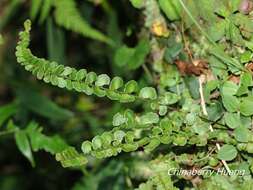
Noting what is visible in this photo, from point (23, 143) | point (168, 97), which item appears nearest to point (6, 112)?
point (23, 143)

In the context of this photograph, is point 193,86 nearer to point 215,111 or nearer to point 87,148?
point 215,111

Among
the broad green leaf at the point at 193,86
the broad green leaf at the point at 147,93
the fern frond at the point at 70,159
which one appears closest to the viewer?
the fern frond at the point at 70,159

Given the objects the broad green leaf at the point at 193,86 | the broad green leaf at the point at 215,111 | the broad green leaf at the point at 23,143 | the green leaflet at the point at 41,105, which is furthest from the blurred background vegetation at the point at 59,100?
the broad green leaf at the point at 215,111

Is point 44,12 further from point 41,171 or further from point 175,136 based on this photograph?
point 175,136

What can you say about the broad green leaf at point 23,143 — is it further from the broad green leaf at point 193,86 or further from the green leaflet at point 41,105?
the broad green leaf at point 193,86

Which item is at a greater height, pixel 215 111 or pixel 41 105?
pixel 215 111

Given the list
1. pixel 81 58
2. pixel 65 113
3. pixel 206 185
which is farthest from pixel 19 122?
pixel 206 185
